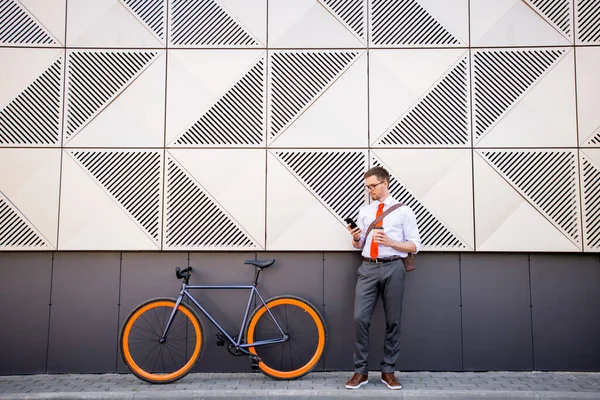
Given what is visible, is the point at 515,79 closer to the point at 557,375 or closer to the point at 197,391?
the point at 557,375

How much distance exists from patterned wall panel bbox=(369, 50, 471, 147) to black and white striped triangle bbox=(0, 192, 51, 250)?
443 cm

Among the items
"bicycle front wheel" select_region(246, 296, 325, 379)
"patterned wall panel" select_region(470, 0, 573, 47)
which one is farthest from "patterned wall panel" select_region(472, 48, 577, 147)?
"bicycle front wheel" select_region(246, 296, 325, 379)

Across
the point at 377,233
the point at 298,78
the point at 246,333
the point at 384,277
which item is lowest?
the point at 246,333

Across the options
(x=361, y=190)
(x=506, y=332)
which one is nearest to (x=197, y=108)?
(x=361, y=190)

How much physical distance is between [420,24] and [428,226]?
105 inches

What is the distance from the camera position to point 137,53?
6234 millimetres

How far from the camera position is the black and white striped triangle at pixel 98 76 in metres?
6.18

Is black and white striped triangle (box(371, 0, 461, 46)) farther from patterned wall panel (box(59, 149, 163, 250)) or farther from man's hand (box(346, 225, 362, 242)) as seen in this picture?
patterned wall panel (box(59, 149, 163, 250))

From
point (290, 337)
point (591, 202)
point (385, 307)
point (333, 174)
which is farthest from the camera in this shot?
point (333, 174)

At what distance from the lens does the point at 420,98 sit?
20.2 ft

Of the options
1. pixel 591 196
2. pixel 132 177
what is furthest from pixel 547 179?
pixel 132 177

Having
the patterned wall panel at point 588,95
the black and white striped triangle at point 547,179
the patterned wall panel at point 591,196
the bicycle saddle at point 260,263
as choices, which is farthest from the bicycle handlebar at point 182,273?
the patterned wall panel at point 588,95

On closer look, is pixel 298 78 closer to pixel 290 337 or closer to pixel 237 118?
pixel 237 118

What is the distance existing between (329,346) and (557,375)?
2.77 meters
